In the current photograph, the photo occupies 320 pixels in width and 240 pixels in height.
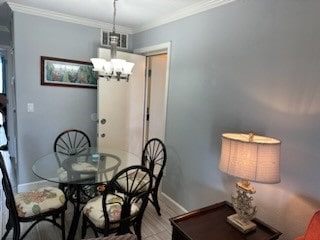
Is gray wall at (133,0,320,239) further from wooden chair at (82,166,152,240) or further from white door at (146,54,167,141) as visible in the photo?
white door at (146,54,167,141)

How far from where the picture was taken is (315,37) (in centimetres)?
145

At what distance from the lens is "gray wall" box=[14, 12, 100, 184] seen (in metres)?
2.85

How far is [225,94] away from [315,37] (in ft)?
2.67

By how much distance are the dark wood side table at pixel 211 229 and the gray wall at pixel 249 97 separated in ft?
0.88

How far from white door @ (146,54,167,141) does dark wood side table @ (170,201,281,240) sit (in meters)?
2.09

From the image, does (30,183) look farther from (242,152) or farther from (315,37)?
(315,37)

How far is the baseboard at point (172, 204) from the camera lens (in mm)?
2686

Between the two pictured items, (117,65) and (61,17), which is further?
(61,17)

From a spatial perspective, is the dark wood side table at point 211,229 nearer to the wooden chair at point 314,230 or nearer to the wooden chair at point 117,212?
the wooden chair at point 314,230

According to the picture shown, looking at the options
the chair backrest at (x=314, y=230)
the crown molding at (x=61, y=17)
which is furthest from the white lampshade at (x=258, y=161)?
the crown molding at (x=61, y=17)

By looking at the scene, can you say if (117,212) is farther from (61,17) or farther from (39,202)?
(61,17)

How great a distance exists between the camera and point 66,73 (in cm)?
315

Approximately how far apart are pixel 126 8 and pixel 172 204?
244 cm

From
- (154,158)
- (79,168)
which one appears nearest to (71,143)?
(79,168)
